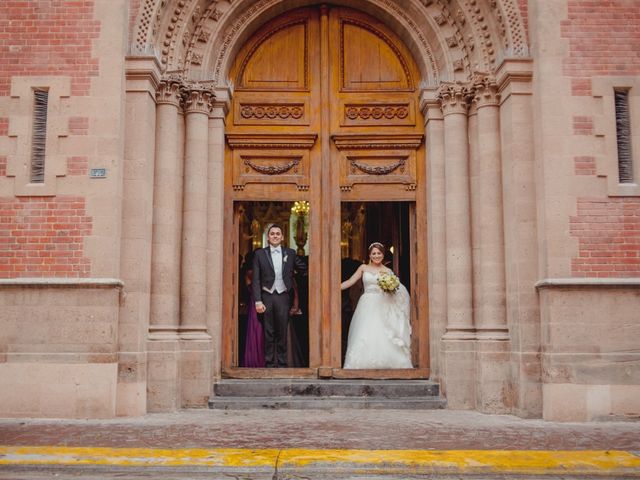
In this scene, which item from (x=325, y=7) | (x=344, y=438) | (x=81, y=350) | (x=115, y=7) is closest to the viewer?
(x=344, y=438)

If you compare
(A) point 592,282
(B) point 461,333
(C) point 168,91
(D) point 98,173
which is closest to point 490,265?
(B) point 461,333

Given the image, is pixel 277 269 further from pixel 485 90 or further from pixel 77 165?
pixel 485 90

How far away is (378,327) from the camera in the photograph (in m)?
10.2

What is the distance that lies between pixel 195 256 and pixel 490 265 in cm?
381

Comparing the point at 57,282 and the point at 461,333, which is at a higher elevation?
the point at 57,282

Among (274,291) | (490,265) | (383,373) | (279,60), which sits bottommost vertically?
(383,373)

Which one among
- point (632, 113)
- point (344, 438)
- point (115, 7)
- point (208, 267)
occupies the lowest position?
point (344, 438)

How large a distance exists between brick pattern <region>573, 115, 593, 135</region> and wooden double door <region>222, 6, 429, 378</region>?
2295mm

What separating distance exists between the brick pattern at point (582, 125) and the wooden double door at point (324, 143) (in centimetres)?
229

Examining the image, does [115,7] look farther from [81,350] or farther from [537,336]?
[537,336]

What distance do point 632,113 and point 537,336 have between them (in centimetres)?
292

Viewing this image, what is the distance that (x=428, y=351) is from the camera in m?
9.98

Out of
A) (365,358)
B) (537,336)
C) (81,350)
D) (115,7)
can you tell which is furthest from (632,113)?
(81,350)

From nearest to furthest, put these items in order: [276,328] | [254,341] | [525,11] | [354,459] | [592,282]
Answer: [354,459], [592,282], [525,11], [276,328], [254,341]
